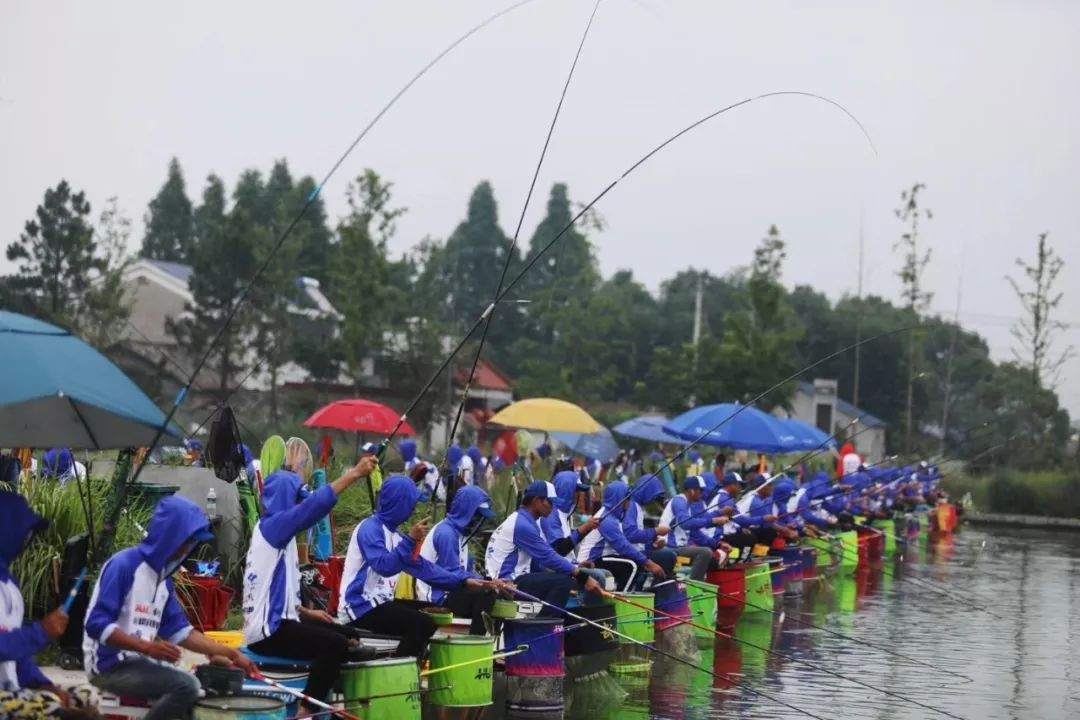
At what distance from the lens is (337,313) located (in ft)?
150

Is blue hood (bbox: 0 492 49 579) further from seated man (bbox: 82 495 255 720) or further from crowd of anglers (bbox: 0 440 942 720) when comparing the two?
seated man (bbox: 82 495 255 720)

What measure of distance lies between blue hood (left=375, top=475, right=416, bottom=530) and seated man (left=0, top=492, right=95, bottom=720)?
3.38m

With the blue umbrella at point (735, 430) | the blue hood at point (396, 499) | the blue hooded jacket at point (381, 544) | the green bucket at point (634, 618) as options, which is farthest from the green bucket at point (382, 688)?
the blue umbrella at point (735, 430)

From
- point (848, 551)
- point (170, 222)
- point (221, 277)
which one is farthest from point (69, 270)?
point (170, 222)

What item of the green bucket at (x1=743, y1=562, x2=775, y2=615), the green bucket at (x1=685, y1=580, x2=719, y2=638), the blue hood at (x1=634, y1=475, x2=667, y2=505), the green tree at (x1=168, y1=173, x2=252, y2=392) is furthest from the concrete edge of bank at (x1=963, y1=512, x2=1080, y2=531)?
the green bucket at (x1=685, y1=580, x2=719, y2=638)

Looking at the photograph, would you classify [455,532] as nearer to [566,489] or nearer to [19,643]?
[566,489]

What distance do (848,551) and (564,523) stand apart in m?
13.0

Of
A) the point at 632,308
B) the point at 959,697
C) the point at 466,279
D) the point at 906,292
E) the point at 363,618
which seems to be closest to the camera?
the point at 363,618

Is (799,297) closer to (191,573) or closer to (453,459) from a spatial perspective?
(453,459)

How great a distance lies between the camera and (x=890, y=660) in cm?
1577

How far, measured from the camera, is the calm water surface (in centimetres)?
1272

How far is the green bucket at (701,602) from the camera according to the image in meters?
16.1

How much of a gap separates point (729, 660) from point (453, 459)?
8.07 m

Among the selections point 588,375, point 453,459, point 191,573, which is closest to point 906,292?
point 588,375
